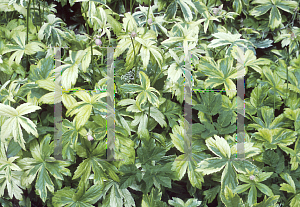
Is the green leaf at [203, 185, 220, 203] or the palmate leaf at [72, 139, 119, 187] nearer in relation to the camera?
the palmate leaf at [72, 139, 119, 187]

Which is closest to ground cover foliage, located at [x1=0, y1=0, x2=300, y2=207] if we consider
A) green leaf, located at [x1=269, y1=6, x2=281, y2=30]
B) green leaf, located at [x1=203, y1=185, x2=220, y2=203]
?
green leaf, located at [x1=203, y1=185, x2=220, y2=203]

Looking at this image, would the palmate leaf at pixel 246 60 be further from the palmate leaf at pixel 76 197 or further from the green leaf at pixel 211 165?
the palmate leaf at pixel 76 197

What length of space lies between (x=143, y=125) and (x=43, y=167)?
1.55ft

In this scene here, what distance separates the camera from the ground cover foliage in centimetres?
107

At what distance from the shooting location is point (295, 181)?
122cm

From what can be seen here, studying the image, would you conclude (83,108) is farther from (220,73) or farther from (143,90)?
(220,73)

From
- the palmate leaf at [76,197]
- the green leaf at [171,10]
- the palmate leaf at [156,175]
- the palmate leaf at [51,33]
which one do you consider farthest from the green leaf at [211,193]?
the palmate leaf at [51,33]

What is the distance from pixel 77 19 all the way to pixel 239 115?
119 cm

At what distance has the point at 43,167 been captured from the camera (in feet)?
3.59

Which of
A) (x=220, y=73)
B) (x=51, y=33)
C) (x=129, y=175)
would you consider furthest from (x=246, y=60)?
(x=51, y=33)

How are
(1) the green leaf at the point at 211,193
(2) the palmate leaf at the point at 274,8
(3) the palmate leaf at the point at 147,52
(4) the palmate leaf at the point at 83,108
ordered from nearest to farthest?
1. (4) the palmate leaf at the point at 83,108
2. (3) the palmate leaf at the point at 147,52
3. (1) the green leaf at the point at 211,193
4. (2) the palmate leaf at the point at 274,8

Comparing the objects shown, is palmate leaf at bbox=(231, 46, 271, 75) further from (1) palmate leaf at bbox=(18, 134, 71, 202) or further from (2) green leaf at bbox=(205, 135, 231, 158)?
(1) palmate leaf at bbox=(18, 134, 71, 202)

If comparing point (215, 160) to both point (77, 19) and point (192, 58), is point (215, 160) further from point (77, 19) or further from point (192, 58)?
point (77, 19)

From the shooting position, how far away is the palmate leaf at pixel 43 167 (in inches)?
42.3
